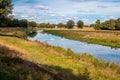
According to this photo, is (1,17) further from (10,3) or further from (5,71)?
(5,71)

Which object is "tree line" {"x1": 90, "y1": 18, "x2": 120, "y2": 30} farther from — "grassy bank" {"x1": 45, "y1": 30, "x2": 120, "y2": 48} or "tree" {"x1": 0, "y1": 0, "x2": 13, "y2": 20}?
"tree" {"x1": 0, "y1": 0, "x2": 13, "y2": 20}

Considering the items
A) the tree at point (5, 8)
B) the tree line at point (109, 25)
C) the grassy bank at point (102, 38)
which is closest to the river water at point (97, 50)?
the grassy bank at point (102, 38)

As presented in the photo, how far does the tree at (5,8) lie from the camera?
6006cm

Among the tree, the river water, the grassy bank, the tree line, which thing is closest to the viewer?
the river water

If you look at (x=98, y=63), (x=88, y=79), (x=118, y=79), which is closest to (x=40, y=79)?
(x=88, y=79)

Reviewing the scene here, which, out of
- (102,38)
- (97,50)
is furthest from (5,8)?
(102,38)

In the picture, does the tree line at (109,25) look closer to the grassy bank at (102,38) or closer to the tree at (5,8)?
the grassy bank at (102,38)

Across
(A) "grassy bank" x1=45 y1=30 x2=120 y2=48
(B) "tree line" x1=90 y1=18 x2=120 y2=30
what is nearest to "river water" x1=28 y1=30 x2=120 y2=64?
(A) "grassy bank" x1=45 y1=30 x2=120 y2=48

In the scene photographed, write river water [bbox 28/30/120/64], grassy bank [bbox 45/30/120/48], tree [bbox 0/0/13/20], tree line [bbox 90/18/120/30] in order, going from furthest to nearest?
1. tree line [bbox 90/18/120/30]
2. grassy bank [bbox 45/30/120/48]
3. tree [bbox 0/0/13/20]
4. river water [bbox 28/30/120/64]

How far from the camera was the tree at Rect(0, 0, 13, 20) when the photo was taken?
60.1m

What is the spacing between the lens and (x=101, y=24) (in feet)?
629

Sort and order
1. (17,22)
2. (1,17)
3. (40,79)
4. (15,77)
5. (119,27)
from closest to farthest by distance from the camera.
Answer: (15,77), (40,79), (1,17), (119,27), (17,22)

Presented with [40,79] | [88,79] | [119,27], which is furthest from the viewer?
[119,27]

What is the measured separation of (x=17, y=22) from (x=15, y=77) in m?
172
